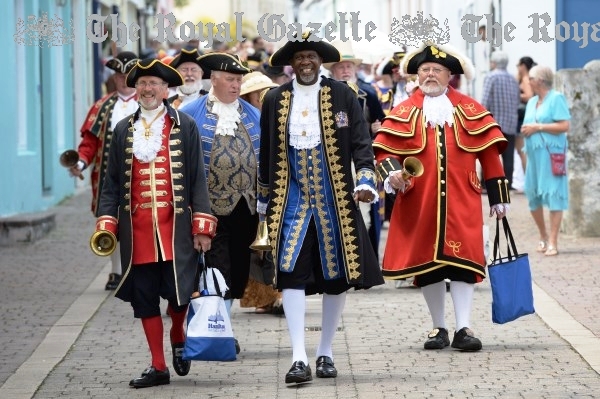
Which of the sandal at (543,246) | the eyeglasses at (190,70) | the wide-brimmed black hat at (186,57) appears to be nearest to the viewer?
the wide-brimmed black hat at (186,57)

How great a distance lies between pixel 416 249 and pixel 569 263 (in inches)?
185

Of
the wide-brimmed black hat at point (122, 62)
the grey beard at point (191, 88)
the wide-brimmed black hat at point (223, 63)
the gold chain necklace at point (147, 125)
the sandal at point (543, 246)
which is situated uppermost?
the wide-brimmed black hat at point (122, 62)

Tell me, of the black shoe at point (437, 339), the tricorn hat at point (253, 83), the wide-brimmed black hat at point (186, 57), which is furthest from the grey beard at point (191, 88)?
the black shoe at point (437, 339)

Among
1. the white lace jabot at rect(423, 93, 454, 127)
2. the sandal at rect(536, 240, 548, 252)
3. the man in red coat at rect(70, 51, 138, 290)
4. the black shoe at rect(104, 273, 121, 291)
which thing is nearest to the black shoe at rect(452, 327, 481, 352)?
the white lace jabot at rect(423, 93, 454, 127)

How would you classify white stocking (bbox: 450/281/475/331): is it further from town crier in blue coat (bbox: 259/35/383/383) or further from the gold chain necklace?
the gold chain necklace

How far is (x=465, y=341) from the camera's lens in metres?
9.20

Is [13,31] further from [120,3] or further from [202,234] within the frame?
[120,3]

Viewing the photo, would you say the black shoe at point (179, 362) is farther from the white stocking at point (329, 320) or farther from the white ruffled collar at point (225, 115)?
the white ruffled collar at point (225, 115)

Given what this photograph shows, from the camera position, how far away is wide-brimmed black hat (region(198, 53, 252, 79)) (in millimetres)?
9273

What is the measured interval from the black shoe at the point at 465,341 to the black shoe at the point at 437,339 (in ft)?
0.24

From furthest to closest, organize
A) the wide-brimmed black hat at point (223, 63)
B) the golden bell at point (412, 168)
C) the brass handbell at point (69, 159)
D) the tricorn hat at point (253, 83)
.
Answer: the brass handbell at point (69, 159)
the tricorn hat at point (253, 83)
the wide-brimmed black hat at point (223, 63)
the golden bell at point (412, 168)

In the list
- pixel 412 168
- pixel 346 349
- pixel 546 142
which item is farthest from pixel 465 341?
pixel 546 142

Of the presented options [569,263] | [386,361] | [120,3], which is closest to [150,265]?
[386,361]

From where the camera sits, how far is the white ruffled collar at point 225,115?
364 inches
